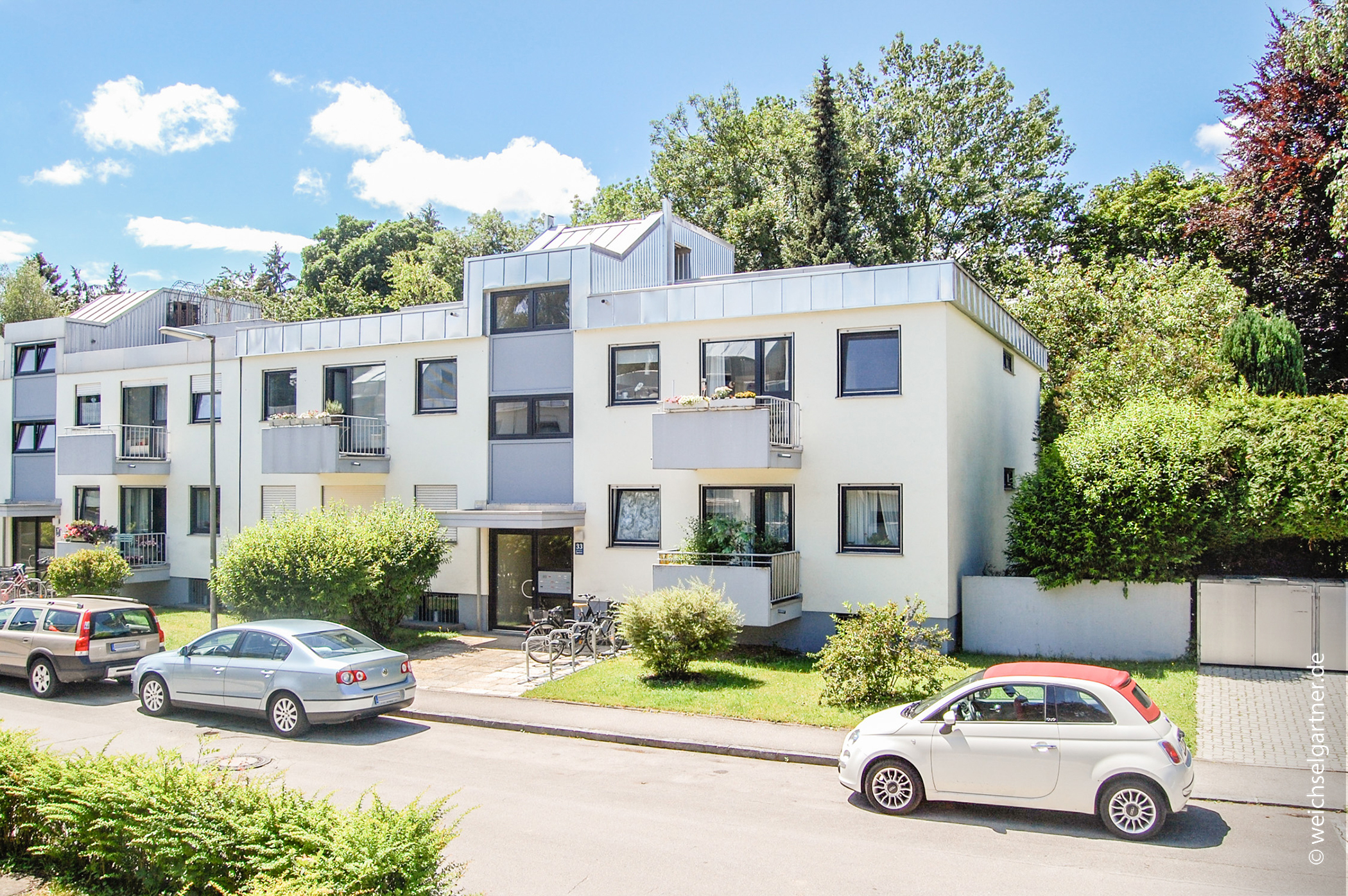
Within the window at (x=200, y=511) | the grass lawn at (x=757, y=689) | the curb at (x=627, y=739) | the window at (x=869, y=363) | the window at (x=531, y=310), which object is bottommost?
the curb at (x=627, y=739)

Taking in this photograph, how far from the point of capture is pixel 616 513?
64.7 ft

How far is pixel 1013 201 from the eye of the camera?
3703cm

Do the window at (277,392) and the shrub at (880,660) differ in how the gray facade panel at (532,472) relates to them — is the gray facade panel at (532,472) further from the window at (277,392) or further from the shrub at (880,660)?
the shrub at (880,660)

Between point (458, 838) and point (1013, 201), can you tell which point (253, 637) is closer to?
point (458, 838)

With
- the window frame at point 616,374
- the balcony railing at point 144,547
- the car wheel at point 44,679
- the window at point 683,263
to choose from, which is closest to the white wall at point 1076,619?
the window frame at point 616,374

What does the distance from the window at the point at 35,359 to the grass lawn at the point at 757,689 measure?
24889mm

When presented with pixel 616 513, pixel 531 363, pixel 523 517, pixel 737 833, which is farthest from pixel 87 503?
pixel 737 833

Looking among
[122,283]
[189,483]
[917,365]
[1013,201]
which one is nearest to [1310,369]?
[1013,201]

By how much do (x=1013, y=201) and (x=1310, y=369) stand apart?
14.0 m

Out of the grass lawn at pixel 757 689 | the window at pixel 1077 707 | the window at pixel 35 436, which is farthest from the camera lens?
the window at pixel 35 436

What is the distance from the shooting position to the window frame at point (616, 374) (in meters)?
19.3

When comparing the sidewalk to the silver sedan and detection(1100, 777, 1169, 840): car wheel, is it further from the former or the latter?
detection(1100, 777, 1169, 840): car wheel

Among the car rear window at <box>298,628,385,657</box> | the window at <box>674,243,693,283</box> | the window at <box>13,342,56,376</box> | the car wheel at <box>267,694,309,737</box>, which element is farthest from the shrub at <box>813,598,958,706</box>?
the window at <box>13,342,56,376</box>

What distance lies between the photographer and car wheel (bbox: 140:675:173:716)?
1408 cm
